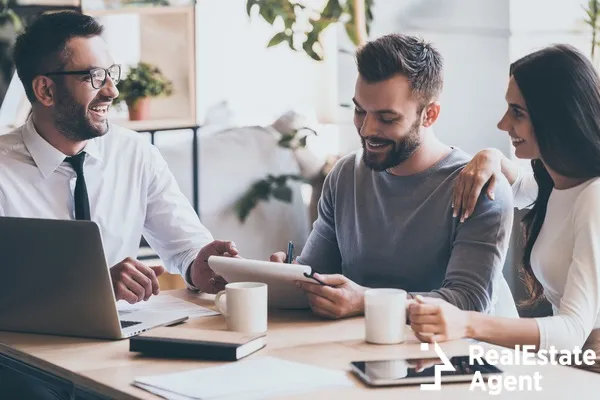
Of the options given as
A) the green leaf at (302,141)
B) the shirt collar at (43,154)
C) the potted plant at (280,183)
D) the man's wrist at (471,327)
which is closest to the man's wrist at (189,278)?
the shirt collar at (43,154)

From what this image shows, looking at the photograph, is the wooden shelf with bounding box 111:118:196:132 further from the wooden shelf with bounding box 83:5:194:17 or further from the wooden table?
the wooden table

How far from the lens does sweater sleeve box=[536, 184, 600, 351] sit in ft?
5.71

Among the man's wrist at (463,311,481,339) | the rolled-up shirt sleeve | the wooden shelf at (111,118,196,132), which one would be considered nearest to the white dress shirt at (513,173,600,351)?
the man's wrist at (463,311,481,339)

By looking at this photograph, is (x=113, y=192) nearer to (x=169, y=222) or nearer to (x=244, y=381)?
(x=169, y=222)

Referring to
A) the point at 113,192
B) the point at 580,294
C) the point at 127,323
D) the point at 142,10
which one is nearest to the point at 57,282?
the point at 127,323

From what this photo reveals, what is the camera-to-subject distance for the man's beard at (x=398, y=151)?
7.24 feet

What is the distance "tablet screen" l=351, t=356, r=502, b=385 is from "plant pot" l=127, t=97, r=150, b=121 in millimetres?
2315

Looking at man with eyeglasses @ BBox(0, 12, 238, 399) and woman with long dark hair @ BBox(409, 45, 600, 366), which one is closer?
woman with long dark hair @ BBox(409, 45, 600, 366)

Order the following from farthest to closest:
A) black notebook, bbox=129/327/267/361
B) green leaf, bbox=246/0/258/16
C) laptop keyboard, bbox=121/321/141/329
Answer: green leaf, bbox=246/0/258/16 → laptop keyboard, bbox=121/321/141/329 → black notebook, bbox=129/327/267/361

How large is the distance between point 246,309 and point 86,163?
870mm

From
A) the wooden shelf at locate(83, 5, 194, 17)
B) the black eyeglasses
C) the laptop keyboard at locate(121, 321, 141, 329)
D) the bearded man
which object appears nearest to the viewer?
the laptop keyboard at locate(121, 321, 141, 329)

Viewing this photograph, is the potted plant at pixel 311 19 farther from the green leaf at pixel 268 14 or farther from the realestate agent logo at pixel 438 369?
the realestate agent logo at pixel 438 369

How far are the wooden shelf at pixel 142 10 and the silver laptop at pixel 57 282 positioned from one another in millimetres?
1936

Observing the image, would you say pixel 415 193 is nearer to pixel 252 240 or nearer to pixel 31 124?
pixel 31 124
